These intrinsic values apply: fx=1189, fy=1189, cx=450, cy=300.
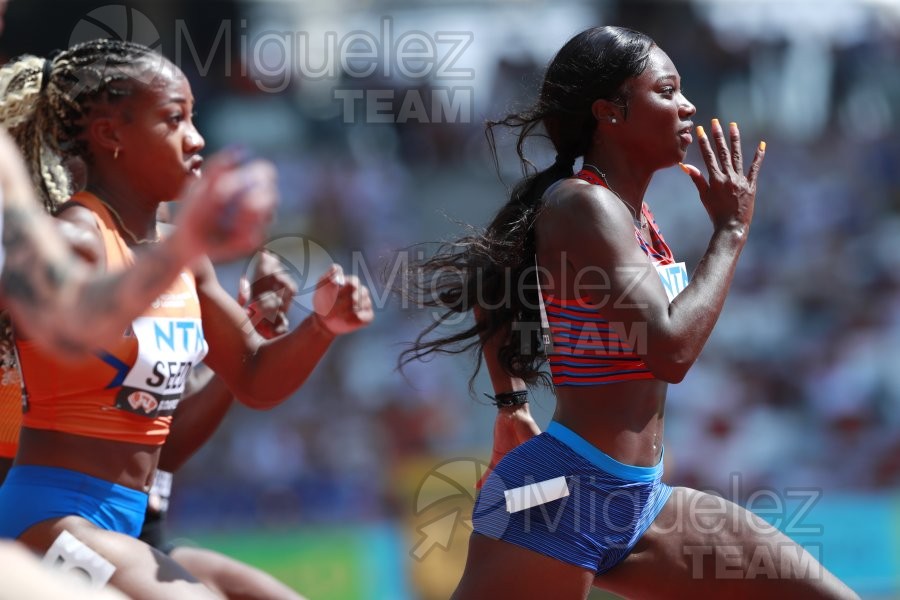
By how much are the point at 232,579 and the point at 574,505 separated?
1401 mm

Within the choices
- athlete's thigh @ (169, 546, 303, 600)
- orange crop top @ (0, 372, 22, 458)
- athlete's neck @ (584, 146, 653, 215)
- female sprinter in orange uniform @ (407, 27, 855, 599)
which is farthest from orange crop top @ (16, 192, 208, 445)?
athlete's neck @ (584, 146, 653, 215)

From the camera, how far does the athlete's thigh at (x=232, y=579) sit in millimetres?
4137

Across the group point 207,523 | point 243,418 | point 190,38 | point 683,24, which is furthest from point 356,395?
point 683,24

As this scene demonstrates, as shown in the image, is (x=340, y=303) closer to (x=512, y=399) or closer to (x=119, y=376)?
(x=512, y=399)

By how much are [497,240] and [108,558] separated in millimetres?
1460

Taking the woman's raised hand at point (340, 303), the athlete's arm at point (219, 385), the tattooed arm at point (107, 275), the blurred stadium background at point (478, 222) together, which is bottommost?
the blurred stadium background at point (478, 222)

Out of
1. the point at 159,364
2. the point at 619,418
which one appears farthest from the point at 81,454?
the point at 619,418

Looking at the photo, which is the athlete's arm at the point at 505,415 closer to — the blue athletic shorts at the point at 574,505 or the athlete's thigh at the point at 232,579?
the blue athletic shorts at the point at 574,505

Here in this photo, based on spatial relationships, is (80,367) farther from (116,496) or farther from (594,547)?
(594,547)

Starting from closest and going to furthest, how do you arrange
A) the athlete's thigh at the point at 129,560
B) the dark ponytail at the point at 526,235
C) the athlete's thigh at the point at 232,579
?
the athlete's thigh at the point at 129,560
the dark ponytail at the point at 526,235
the athlete's thigh at the point at 232,579

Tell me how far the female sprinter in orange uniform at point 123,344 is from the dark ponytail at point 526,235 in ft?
1.00

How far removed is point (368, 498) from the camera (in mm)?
10328

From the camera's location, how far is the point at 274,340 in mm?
3941

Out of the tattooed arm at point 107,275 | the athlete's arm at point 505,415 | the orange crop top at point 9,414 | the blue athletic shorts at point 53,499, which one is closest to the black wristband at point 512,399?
the athlete's arm at point 505,415
